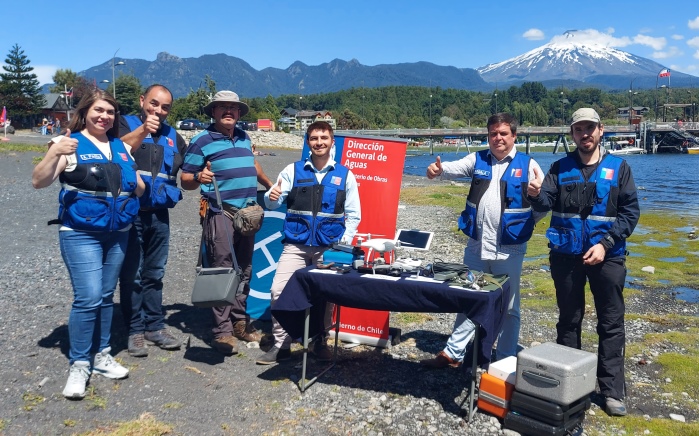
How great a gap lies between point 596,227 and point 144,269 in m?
4.21

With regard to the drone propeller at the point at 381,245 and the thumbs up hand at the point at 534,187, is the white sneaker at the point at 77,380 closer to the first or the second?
the drone propeller at the point at 381,245

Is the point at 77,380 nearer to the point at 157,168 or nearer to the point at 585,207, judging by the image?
the point at 157,168

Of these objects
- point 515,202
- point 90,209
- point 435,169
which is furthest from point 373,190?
point 90,209

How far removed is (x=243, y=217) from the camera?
5.48 metres

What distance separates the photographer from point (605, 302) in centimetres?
476

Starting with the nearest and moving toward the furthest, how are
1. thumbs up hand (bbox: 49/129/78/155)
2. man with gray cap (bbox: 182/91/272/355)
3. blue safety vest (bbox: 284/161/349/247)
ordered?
thumbs up hand (bbox: 49/129/78/155)
blue safety vest (bbox: 284/161/349/247)
man with gray cap (bbox: 182/91/272/355)

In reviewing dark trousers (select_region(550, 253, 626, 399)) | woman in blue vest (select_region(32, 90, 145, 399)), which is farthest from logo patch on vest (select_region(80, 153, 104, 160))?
dark trousers (select_region(550, 253, 626, 399))

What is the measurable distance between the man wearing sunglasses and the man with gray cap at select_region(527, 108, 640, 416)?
342cm

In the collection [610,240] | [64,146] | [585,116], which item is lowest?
[610,240]

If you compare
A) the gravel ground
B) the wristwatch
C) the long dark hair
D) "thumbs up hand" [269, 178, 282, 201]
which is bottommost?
the gravel ground

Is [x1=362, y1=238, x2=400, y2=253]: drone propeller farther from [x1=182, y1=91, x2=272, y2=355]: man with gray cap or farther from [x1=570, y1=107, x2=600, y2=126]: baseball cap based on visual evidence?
[x1=570, y1=107, x2=600, y2=126]: baseball cap

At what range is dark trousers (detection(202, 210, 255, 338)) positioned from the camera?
5609mm

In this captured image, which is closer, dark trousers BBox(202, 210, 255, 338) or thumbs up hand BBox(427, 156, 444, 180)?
thumbs up hand BBox(427, 156, 444, 180)

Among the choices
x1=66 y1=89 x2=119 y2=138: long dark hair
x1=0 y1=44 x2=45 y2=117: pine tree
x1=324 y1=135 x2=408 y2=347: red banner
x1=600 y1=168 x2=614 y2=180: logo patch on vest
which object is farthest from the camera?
x1=0 y1=44 x2=45 y2=117: pine tree
